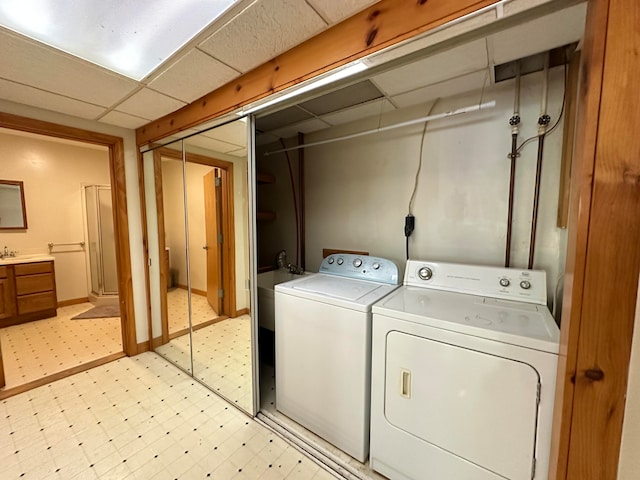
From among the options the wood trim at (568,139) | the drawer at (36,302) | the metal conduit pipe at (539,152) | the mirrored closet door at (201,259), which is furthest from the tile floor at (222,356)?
the drawer at (36,302)

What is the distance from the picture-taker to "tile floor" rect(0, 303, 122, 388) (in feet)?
7.57

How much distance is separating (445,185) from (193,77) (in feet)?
5.62

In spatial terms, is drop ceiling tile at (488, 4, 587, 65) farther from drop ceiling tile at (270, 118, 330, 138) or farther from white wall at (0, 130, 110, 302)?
white wall at (0, 130, 110, 302)

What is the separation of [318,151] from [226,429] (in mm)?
2226

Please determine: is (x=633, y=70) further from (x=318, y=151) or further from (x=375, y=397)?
(x=318, y=151)

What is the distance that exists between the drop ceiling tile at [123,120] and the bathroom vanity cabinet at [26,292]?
2388mm

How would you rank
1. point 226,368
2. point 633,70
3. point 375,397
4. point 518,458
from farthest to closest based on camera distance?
point 226,368, point 375,397, point 518,458, point 633,70

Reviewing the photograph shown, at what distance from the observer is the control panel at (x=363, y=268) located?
70.5 inches

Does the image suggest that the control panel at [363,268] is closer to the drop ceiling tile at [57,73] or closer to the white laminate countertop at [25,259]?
the drop ceiling tile at [57,73]

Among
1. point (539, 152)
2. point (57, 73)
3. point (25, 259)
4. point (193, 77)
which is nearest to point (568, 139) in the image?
point (539, 152)

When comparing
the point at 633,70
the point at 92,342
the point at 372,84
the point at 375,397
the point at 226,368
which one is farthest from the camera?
the point at 92,342

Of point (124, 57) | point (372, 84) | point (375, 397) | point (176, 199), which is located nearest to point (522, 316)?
point (375, 397)

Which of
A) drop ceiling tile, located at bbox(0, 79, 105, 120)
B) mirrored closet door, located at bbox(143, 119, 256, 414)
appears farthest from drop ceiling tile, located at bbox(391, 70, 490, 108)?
drop ceiling tile, located at bbox(0, 79, 105, 120)

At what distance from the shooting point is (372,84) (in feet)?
5.16
